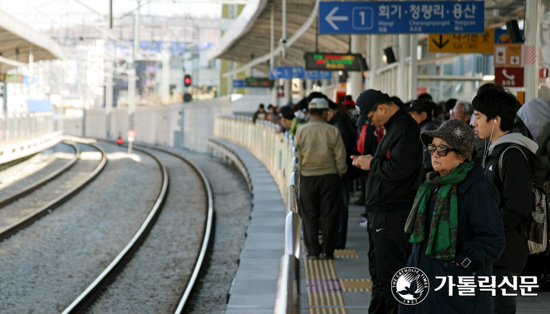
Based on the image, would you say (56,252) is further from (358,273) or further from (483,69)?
(483,69)

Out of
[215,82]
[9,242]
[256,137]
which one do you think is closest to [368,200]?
[9,242]

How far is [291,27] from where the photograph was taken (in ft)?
82.9

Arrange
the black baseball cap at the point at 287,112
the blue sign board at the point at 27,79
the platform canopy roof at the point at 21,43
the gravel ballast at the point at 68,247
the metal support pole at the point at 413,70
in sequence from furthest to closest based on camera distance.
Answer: the blue sign board at the point at 27,79 → the platform canopy roof at the point at 21,43 → the metal support pole at the point at 413,70 → the black baseball cap at the point at 287,112 → the gravel ballast at the point at 68,247

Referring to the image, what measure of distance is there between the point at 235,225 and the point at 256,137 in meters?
6.77

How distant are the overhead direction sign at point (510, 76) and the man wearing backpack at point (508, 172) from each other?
19.2 ft

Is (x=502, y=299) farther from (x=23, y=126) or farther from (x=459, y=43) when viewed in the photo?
(x=23, y=126)

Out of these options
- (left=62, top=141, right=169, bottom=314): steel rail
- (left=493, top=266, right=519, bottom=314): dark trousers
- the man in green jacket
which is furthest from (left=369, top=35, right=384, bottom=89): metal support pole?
(left=493, top=266, right=519, bottom=314): dark trousers

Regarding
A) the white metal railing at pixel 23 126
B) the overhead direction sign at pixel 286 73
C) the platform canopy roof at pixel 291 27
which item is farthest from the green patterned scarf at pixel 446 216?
the overhead direction sign at pixel 286 73

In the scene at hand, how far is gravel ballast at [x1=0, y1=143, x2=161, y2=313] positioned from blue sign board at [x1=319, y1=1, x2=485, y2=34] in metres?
5.10

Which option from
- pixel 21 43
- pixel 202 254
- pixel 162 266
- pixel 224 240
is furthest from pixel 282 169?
pixel 21 43

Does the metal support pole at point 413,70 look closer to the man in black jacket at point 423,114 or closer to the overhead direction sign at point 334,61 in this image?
the overhead direction sign at point 334,61

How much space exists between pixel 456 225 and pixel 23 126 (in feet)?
72.9

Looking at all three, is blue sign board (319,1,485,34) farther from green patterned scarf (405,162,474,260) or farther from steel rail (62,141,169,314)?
green patterned scarf (405,162,474,260)

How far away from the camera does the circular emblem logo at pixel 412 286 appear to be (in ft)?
10.6
